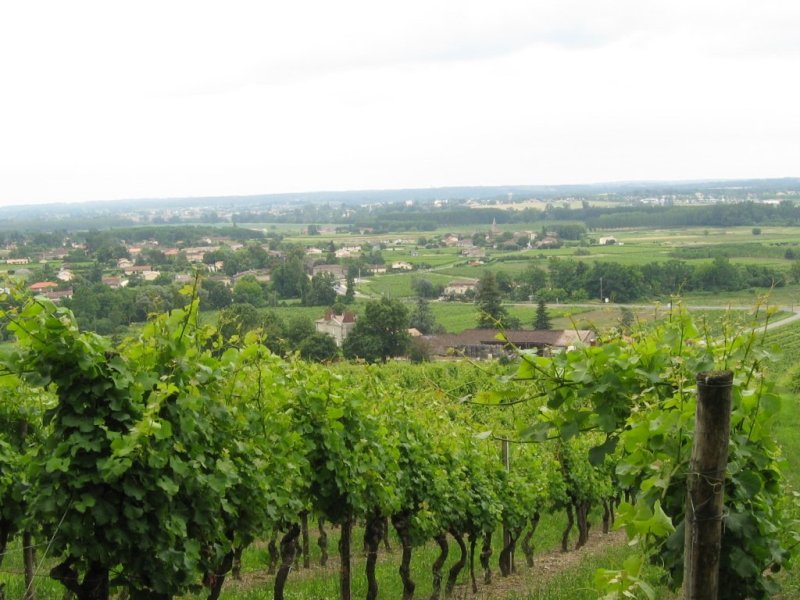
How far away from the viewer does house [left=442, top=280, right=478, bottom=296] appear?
98.1 m

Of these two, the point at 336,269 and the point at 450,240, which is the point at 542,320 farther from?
the point at 450,240

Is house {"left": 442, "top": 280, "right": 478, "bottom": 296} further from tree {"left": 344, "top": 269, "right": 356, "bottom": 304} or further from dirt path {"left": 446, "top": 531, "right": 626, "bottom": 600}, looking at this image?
dirt path {"left": 446, "top": 531, "right": 626, "bottom": 600}

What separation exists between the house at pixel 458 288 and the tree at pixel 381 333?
3551 cm

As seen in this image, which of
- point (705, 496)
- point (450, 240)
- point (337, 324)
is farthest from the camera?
point (450, 240)

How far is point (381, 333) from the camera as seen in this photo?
62.7 meters

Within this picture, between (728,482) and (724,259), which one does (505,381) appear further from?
(724,259)

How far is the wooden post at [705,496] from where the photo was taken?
11.4 feet

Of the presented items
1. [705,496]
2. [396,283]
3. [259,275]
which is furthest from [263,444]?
[259,275]

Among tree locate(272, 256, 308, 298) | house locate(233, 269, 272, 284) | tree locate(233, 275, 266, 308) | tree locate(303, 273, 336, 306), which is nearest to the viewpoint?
tree locate(233, 275, 266, 308)

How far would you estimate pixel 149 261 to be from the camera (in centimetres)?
11956

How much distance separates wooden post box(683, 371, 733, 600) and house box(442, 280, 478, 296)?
308 feet

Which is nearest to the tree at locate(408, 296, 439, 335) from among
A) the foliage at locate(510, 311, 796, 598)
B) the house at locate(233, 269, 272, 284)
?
the house at locate(233, 269, 272, 284)

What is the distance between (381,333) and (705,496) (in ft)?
194

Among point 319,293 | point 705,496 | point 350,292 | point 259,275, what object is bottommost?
point 350,292
